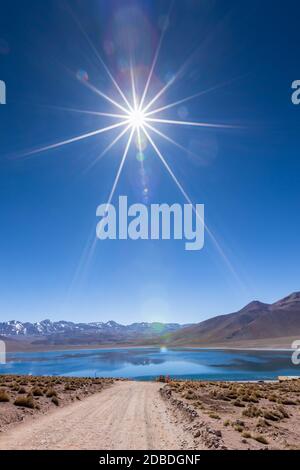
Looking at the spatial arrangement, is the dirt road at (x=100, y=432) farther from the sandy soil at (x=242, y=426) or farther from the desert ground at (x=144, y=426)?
the sandy soil at (x=242, y=426)

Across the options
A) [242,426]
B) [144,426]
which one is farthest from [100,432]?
→ [242,426]

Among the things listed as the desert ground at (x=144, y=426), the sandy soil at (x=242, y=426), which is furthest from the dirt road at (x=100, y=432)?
the sandy soil at (x=242, y=426)

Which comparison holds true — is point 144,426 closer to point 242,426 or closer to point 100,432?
point 100,432

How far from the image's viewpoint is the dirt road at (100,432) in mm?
11930

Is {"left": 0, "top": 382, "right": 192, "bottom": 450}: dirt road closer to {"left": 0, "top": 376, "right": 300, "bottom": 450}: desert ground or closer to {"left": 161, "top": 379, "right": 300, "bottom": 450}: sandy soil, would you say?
{"left": 0, "top": 376, "right": 300, "bottom": 450}: desert ground

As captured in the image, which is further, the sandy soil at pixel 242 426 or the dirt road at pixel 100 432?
the sandy soil at pixel 242 426

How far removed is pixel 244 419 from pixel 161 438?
19.7 ft

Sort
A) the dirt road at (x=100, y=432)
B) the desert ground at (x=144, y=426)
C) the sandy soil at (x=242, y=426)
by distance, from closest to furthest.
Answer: the dirt road at (x=100, y=432)
the desert ground at (x=144, y=426)
the sandy soil at (x=242, y=426)

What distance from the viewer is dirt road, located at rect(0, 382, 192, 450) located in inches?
470

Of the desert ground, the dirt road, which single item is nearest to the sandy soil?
the desert ground
